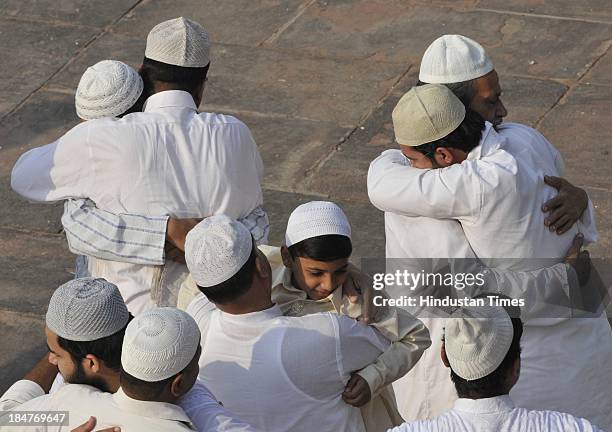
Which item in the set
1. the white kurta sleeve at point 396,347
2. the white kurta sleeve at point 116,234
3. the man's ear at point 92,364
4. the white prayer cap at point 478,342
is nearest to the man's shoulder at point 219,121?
the white kurta sleeve at point 116,234

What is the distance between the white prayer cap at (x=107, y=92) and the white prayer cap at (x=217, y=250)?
92 cm

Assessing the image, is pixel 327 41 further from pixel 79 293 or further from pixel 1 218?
pixel 79 293

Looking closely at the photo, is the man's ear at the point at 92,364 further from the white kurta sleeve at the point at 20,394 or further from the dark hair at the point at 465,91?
the dark hair at the point at 465,91

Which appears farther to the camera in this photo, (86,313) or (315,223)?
(315,223)

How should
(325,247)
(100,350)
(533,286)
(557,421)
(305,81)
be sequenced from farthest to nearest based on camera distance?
(305,81)
(533,286)
(325,247)
(100,350)
(557,421)

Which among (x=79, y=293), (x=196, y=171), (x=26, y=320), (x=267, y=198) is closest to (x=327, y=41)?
(x=267, y=198)

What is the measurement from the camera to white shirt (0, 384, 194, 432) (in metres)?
3.61

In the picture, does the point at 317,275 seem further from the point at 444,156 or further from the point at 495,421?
the point at 495,421

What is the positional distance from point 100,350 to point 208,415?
1.43 feet

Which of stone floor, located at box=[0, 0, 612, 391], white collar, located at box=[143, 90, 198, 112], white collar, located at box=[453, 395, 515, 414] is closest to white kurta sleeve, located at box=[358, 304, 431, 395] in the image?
white collar, located at box=[453, 395, 515, 414]

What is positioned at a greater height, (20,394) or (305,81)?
(20,394)

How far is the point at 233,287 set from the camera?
4059mm

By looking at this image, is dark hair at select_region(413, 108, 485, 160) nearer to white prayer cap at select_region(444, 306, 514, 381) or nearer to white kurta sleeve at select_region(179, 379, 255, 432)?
white prayer cap at select_region(444, 306, 514, 381)

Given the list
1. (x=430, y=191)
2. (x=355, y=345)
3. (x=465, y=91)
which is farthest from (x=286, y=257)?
(x=465, y=91)
